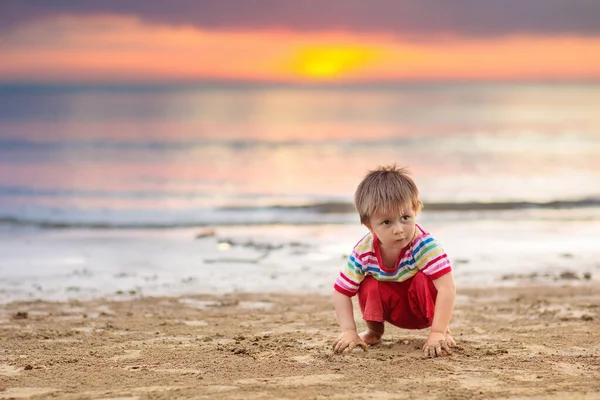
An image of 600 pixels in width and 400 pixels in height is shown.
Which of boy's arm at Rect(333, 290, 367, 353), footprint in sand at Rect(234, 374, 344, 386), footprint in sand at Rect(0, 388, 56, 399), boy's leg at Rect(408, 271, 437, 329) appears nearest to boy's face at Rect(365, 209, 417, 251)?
boy's leg at Rect(408, 271, 437, 329)

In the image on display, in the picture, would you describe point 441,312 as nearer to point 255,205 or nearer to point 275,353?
point 275,353

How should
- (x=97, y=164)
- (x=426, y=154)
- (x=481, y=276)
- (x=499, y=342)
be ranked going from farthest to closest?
(x=426, y=154)
(x=97, y=164)
(x=481, y=276)
(x=499, y=342)

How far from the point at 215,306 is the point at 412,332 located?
1.75 m

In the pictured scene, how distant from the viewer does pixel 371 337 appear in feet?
14.8

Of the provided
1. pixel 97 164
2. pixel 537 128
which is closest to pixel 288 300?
pixel 97 164

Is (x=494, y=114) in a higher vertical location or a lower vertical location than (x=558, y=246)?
higher

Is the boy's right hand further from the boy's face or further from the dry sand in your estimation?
the boy's face

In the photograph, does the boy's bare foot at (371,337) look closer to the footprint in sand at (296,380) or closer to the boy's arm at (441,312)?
the boy's arm at (441,312)

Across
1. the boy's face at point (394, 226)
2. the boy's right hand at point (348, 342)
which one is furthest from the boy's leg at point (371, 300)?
the boy's face at point (394, 226)

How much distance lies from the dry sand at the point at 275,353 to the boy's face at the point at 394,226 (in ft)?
2.09

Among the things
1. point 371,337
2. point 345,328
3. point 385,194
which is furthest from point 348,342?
point 385,194

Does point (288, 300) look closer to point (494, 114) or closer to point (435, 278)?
point (435, 278)

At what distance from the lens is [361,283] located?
4.42m

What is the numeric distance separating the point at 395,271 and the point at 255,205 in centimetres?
842
